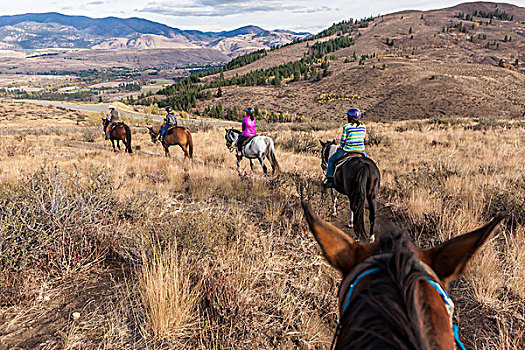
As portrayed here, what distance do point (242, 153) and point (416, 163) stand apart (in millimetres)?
6501

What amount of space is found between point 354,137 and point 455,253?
4.44m

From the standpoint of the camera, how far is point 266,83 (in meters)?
81.6

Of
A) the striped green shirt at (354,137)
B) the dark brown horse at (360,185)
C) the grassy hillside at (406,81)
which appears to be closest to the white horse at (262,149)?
the striped green shirt at (354,137)

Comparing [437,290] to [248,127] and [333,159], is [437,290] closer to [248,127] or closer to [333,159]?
[333,159]

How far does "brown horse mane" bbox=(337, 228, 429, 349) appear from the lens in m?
0.78

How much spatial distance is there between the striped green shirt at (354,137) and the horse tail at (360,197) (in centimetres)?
75

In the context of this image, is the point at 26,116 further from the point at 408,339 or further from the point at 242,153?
the point at 408,339

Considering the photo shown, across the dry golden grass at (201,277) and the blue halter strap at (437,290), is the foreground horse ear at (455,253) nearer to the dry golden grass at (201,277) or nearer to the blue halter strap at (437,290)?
the blue halter strap at (437,290)

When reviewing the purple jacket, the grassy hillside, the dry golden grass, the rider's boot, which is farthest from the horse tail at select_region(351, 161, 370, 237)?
the grassy hillside

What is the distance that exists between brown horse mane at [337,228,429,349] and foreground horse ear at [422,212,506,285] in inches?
14.4

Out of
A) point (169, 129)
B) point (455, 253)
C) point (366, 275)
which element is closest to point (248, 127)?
point (169, 129)

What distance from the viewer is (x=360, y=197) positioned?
4.71 meters

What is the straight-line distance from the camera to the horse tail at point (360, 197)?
15.4 ft

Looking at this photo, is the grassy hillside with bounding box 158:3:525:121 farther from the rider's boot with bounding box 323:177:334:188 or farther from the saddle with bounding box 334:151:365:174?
the saddle with bounding box 334:151:365:174
